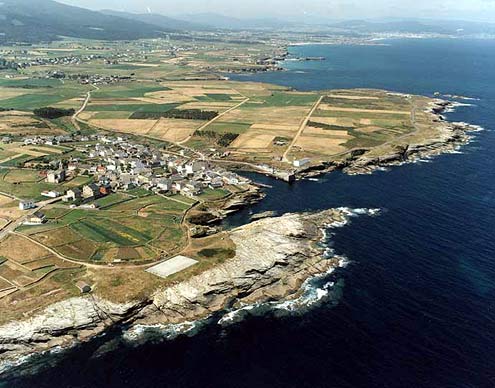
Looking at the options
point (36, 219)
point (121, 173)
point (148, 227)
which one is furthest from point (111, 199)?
point (148, 227)

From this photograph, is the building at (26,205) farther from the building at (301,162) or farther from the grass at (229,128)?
the grass at (229,128)

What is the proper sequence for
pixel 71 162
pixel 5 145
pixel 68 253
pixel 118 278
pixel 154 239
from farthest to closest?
pixel 5 145
pixel 71 162
pixel 154 239
pixel 68 253
pixel 118 278

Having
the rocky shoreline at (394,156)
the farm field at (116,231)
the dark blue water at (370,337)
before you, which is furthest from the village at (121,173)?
the dark blue water at (370,337)

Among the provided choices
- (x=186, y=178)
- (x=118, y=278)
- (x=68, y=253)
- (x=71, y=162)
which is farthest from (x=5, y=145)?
(x=118, y=278)

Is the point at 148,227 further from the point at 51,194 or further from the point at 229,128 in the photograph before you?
the point at 229,128

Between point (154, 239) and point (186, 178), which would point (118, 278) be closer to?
point (154, 239)
